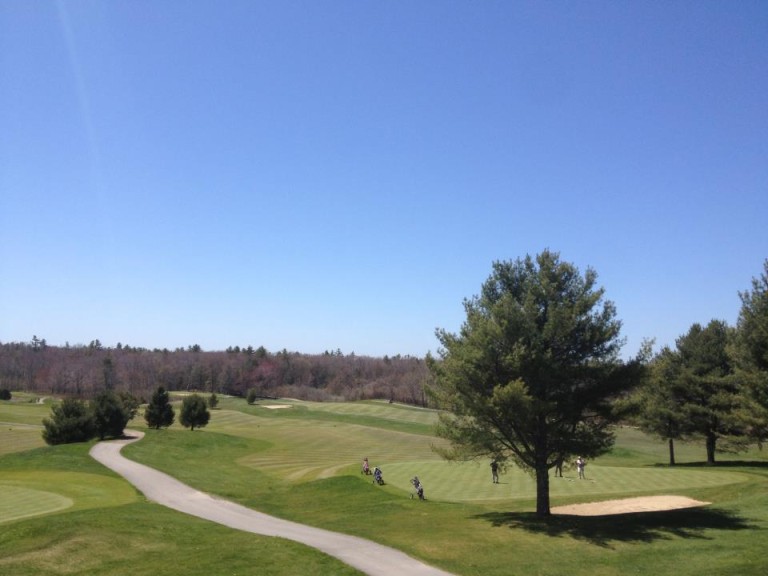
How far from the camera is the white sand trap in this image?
26578mm

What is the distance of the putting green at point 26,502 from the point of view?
24959 millimetres

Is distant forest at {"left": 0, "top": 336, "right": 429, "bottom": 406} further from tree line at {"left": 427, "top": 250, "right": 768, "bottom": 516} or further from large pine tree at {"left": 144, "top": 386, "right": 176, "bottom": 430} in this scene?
tree line at {"left": 427, "top": 250, "right": 768, "bottom": 516}

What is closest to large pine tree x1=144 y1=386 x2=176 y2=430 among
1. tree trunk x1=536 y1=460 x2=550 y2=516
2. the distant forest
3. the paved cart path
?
the paved cart path

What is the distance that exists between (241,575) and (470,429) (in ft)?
35.2

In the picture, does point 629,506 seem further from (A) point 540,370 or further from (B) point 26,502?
(B) point 26,502

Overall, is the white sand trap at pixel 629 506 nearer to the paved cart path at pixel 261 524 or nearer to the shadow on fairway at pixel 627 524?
the shadow on fairway at pixel 627 524

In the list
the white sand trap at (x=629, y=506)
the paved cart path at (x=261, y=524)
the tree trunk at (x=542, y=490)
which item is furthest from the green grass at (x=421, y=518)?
the white sand trap at (x=629, y=506)

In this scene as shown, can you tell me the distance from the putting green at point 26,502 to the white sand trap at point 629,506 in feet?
74.0

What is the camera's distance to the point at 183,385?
191 m

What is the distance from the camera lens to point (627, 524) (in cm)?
2231

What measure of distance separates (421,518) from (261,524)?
6.69 meters

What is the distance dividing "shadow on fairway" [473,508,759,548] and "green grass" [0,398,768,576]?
0.06 m

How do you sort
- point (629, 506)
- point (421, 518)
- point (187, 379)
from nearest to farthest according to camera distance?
point (421, 518) → point (629, 506) → point (187, 379)

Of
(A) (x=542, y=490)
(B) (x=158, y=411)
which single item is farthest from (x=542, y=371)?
(B) (x=158, y=411)
